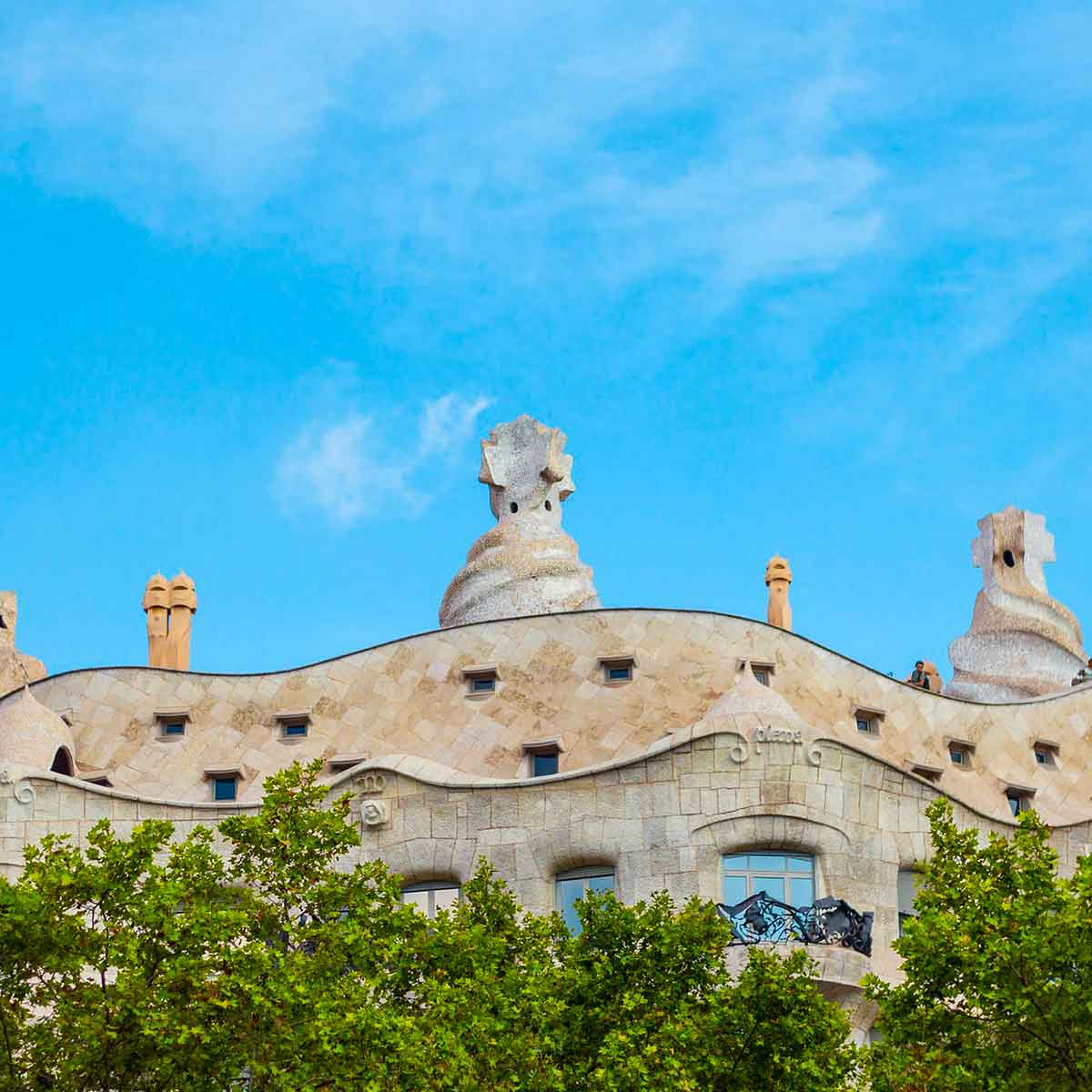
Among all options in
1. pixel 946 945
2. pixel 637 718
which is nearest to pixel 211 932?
pixel 946 945

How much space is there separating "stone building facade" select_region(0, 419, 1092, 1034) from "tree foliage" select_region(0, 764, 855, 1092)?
644cm

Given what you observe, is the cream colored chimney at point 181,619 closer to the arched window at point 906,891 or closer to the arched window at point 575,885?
the arched window at point 575,885

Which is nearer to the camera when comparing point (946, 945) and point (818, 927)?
point (946, 945)

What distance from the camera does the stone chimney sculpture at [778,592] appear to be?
41.1 metres

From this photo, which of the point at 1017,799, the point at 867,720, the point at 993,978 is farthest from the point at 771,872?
the point at 993,978

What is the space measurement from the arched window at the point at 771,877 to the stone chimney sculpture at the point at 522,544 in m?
7.24

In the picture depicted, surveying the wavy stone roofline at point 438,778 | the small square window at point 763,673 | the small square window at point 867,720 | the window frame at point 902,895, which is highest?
the small square window at point 763,673

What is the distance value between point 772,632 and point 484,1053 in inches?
609

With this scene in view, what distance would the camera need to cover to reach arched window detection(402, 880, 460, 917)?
33.3 metres

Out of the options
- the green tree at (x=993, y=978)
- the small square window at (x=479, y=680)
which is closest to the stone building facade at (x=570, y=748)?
the small square window at (x=479, y=680)

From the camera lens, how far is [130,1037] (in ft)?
76.4

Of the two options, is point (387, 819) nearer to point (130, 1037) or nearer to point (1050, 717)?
point (130, 1037)

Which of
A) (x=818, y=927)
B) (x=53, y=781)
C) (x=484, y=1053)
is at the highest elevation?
(x=53, y=781)

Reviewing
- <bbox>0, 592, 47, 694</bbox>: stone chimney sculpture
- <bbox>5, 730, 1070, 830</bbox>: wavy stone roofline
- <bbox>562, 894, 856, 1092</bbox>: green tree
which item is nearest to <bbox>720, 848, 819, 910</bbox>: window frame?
<bbox>5, 730, 1070, 830</bbox>: wavy stone roofline
